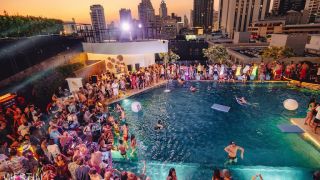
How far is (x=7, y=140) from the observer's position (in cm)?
979

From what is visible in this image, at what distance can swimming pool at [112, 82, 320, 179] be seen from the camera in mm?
8570

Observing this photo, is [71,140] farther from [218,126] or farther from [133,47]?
[133,47]

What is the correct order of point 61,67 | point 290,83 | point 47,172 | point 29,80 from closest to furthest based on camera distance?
point 47,172, point 29,80, point 61,67, point 290,83

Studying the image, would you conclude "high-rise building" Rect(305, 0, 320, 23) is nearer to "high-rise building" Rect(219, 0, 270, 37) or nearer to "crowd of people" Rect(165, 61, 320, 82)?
"high-rise building" Rect(219, 0, 270, 37)

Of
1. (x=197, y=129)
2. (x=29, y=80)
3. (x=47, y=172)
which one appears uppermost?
(x=29, y=80)

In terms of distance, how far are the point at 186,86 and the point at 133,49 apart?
643 centimetres

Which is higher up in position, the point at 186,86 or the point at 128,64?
the point at 128,64

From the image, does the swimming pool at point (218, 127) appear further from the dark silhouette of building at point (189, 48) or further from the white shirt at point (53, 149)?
the dark silhouette of building at point (189, 48)

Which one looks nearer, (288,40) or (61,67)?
(61,67)

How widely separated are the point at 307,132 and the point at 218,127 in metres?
4.25

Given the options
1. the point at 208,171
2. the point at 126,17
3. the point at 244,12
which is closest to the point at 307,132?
the point at 208,171

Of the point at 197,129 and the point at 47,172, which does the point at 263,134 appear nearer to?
the point at 197,129

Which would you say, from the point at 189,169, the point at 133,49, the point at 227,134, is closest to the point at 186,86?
the point at 133,49

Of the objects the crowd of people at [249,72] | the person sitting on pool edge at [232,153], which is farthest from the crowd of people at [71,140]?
the crowd of people at [249,72]
